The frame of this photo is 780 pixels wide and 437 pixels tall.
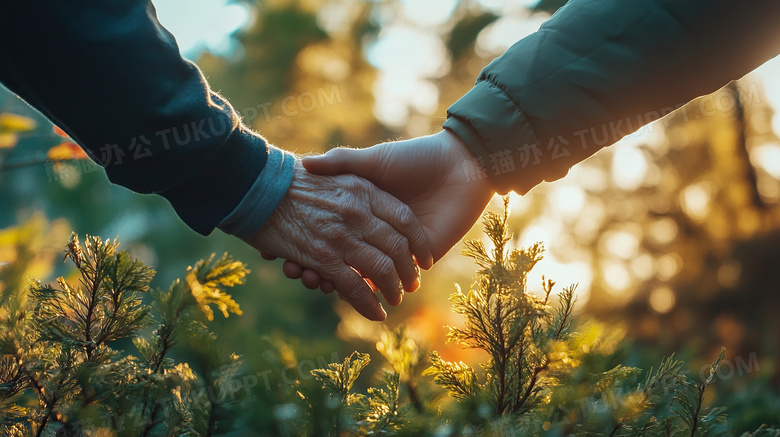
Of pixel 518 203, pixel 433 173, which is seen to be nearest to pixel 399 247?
pixel 433 173

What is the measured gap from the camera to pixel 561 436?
113cm

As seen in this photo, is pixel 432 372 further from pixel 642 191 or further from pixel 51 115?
pixel 642 191

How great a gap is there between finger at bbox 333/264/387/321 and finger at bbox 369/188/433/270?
0.27 meters

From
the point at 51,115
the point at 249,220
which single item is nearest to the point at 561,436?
the point at 249,220

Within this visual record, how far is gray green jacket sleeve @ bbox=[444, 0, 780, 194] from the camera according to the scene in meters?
1.86

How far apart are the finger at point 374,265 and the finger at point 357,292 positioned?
0.14ft

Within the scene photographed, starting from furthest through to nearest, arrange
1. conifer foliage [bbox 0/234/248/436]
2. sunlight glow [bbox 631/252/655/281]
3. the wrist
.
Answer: sunlight glow [bbox 631/252/655/281]
the wrist
conifer foliage [bbox 0/234/248/436]

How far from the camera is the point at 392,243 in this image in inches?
82.5

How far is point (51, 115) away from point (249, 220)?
0.71m

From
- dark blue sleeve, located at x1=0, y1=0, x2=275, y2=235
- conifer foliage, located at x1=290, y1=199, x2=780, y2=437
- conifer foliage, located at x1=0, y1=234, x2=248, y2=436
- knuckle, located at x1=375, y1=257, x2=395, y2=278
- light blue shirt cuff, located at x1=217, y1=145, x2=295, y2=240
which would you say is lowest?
conifer foliage, located at x1=290, y1=199, x2=780, y2=437

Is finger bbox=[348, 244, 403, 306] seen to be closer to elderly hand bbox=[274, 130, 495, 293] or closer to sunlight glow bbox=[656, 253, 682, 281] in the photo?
elderly hand bbox=[274, 130, 495, 293]

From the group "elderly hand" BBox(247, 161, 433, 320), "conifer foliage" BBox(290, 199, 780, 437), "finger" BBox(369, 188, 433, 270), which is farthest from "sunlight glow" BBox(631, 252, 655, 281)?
"conifer foliage" BBox(290, 199, 780, 437)

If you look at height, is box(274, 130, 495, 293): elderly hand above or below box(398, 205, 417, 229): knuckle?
above

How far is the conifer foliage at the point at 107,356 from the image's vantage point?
1035mm
